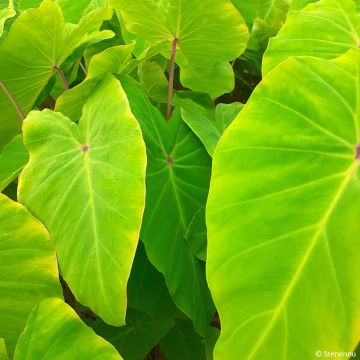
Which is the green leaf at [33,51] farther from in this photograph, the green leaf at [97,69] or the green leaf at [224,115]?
the green leaf at [224,115]

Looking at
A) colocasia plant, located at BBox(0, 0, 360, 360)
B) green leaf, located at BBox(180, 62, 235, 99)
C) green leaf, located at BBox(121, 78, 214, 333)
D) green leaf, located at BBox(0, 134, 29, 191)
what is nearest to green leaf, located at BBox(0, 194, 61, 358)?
Result: colocasia plant, located at BBox(0, 0, 360, 360)

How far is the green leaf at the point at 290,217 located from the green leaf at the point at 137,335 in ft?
1.41

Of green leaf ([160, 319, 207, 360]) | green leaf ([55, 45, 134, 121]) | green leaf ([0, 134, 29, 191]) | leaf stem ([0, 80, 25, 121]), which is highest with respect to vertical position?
green leaf ([55, 45, 134, 121])

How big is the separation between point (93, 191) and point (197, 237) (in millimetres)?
156

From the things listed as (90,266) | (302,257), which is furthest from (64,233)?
(302,257)

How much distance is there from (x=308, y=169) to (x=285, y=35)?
12.4 inches

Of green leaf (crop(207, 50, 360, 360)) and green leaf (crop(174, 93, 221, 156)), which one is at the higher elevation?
green leaf (crop(207, 50, 360, 360))

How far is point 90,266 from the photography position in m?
0.60

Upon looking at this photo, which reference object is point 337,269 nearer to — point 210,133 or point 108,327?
point 210,133

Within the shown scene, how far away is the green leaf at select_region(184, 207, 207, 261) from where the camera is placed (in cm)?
67

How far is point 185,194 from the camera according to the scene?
0.73 m

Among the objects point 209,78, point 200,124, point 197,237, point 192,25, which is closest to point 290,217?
point 197,237

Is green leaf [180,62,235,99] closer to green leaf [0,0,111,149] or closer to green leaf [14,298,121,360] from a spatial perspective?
green leaf [0,0,111,149]

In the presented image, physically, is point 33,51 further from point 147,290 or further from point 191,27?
point 147,290
